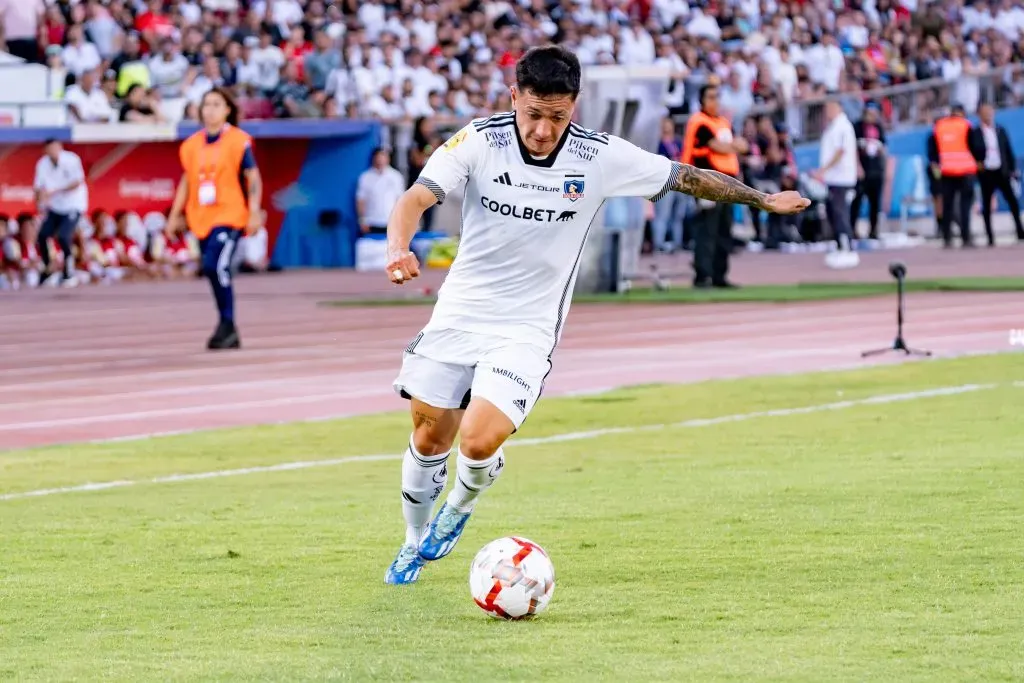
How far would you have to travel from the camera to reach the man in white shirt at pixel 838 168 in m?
27.0

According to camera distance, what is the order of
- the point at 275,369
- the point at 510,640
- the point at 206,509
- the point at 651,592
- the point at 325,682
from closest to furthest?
1. the point at 325,682
2. the point at 510,640
3. the point at 651,592
4. the point at 206,509
5. the point at 275,369

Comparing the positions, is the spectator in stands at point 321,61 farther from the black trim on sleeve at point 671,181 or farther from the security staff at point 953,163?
the black trim on sleeve at point 671,181

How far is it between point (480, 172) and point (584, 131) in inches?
19.0

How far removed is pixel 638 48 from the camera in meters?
34.7

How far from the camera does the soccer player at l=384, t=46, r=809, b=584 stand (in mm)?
7320

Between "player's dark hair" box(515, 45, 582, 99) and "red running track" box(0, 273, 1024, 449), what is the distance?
5.98 m

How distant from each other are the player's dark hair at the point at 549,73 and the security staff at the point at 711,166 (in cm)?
1406

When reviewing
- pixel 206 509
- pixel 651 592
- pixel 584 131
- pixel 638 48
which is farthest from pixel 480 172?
pixel 638 48

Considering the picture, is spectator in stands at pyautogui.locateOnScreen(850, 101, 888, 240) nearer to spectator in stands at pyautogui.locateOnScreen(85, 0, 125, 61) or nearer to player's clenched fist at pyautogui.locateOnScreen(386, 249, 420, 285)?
spectator in stands at pyautogui.locateOnScreen(85, 0, 125, 61)

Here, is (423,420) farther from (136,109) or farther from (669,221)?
(669,221)

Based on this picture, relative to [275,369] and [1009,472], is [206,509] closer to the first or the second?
[1009,472]

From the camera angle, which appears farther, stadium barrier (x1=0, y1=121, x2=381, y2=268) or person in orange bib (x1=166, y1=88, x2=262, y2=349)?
stadium barrier (x1=0, y1=121, x2=381, y2=268)

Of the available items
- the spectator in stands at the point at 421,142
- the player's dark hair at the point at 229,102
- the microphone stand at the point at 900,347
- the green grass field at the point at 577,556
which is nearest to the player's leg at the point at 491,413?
the green grass field at the point at 577,556

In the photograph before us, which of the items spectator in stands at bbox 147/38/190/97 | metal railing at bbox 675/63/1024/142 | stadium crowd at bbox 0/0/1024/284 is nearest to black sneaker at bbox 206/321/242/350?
stadium crowd at bbox 0/0/1024/284
